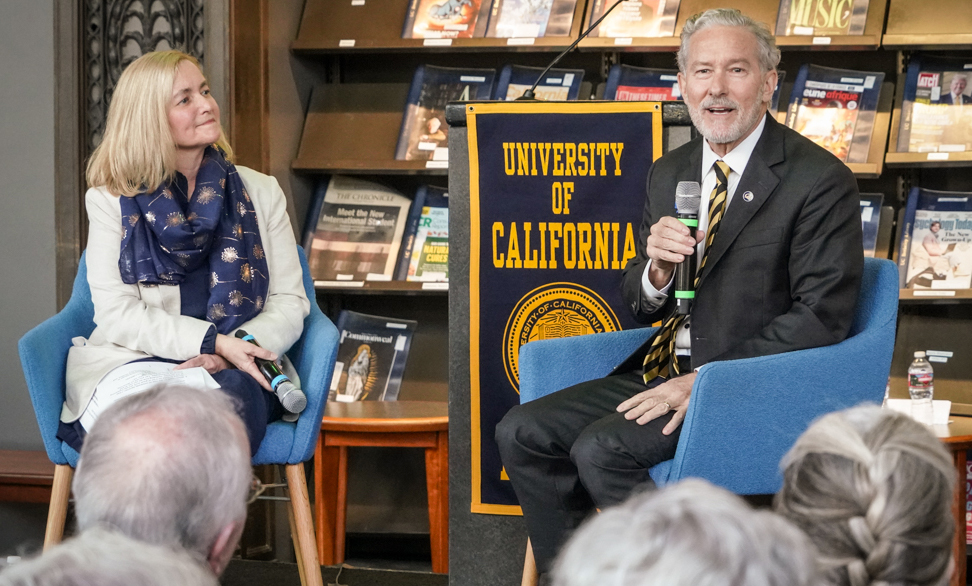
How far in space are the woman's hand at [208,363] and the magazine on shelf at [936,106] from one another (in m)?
2.39

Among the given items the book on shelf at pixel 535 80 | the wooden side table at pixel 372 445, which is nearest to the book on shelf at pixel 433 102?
the book on shelf at pixel 535 80

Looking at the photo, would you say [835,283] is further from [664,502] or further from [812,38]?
[812,38]

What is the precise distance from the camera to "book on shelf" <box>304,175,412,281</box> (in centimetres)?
371

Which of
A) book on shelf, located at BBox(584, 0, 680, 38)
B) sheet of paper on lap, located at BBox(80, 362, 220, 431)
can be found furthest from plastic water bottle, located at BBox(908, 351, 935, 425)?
sheet of paper on lap, located at BBox(80, 362, 220, 431)

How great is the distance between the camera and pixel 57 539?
2.29m

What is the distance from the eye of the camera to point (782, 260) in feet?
6.70

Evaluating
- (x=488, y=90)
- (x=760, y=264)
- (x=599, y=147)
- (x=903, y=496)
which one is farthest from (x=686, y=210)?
(x=488, y=90)

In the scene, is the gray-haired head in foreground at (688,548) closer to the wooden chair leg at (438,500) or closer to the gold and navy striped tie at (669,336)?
the gold and navy striped tie at (669,336)

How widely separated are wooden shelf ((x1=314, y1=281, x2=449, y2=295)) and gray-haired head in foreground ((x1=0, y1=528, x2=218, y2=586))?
281 cm

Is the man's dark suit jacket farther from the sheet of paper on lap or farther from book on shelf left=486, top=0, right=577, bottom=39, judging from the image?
book on shelf left=486, top=0, right=577, bottom=39

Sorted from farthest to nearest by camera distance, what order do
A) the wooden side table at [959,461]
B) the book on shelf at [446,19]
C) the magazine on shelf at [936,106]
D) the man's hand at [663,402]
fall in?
the book on shelf at [446,19] → the magazine on shelf at [936,106] → the wooden side table at [959,461] → the man's hand at [663,402]

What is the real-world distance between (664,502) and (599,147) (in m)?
1.84

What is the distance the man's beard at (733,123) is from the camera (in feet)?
7.08

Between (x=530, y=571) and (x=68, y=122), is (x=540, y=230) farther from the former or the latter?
(x=68, y=122)
